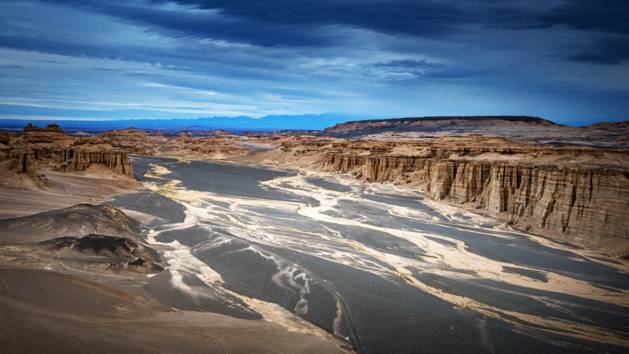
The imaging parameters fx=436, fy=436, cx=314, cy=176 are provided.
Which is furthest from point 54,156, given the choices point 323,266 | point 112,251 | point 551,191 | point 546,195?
point 551,191

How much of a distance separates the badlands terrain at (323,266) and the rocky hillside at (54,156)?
298 millimetres

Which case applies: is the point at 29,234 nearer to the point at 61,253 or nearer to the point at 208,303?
the point at 61,253

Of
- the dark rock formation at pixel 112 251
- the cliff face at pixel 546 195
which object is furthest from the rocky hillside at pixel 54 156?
the cliff face at pixel 546 195

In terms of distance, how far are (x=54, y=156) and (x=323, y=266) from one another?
47793 mm

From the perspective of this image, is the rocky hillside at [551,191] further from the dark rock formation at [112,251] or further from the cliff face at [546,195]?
the dark rock formation at [112,251]

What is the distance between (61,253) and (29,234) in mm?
4235

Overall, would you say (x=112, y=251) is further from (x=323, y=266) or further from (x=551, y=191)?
(x=551, y=191)

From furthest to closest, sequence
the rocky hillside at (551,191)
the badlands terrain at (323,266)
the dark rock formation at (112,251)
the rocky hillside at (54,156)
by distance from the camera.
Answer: the rocky hillside at (54,156) → the rocky hillside at (551,191) → the dark rock formation at (112,251) → the badlands terrain at (323,266)

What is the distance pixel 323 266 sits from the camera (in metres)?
21.3

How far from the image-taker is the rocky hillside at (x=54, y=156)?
35.9 m

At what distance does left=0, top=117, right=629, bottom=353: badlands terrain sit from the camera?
1296cm

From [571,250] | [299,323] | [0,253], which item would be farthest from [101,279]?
[571,250]

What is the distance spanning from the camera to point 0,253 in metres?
16.6

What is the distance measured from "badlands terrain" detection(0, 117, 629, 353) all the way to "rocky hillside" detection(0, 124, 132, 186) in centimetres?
30
